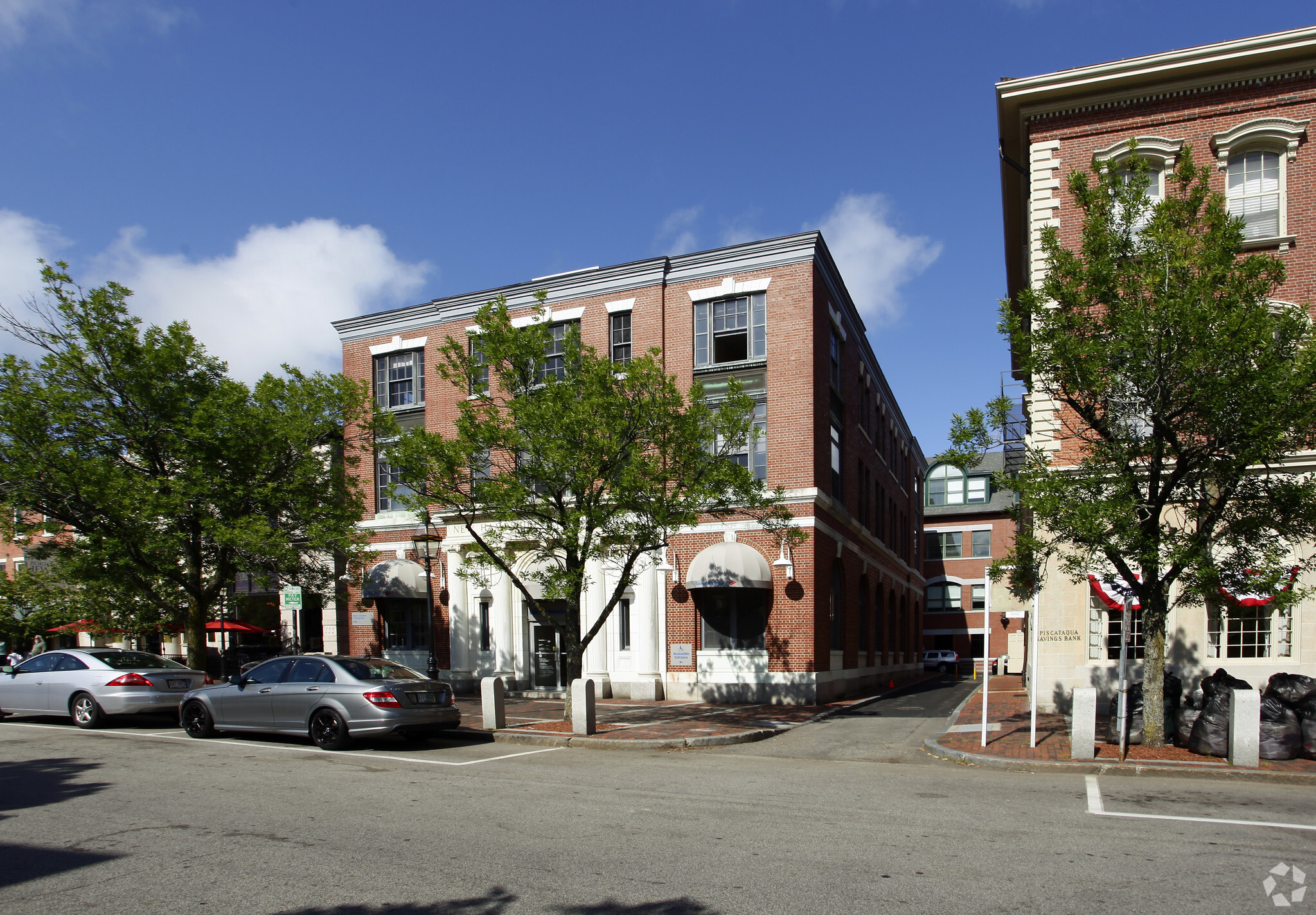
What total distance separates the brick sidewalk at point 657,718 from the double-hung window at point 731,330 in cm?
886

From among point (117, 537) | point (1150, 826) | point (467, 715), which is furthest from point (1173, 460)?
point (117, 537)

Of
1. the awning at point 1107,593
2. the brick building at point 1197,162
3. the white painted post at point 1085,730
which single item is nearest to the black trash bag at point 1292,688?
the white painted post at point 1085,730

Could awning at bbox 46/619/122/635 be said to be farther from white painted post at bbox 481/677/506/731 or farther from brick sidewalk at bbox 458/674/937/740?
white painted post at bbox 481/677/506/731

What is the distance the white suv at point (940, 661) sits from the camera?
5172 centimetres

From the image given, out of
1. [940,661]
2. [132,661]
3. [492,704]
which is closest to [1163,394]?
[492,704]

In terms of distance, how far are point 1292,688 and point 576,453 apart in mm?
11293

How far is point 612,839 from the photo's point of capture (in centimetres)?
763

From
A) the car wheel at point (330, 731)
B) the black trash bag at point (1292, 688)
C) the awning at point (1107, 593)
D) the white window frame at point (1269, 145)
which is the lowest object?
the car wheel at point (330, 731)

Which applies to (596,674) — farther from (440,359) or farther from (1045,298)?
(1045,298)

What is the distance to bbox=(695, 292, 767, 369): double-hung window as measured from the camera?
23.4 m

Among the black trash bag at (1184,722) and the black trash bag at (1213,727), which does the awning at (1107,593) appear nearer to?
the black trash bag at (1184,722)

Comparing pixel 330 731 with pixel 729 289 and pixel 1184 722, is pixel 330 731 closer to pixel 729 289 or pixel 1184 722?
pixel 1184 722

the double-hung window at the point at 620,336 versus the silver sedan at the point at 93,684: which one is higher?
the double-hung window at the point at 620,336

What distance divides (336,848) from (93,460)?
1659 cm
